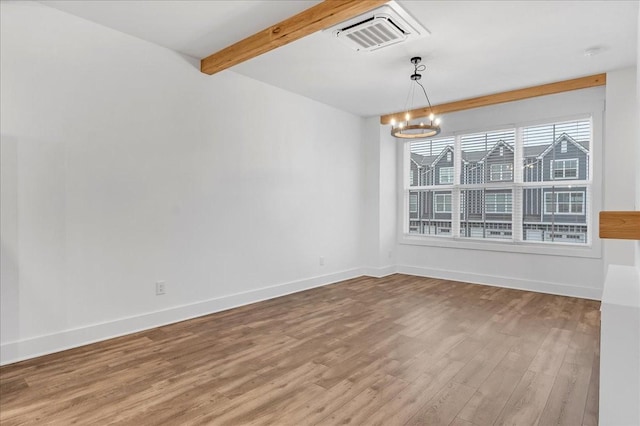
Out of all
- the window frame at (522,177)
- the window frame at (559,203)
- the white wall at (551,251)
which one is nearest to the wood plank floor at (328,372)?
the white wall at (551,251)

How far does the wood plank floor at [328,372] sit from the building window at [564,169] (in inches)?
76.2

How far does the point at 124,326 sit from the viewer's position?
11.0 feet

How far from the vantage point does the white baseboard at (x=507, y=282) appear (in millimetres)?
4781

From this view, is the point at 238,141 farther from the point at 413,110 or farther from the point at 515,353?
the point at 515,353

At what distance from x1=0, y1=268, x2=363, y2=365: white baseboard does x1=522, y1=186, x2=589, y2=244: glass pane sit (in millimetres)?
3687

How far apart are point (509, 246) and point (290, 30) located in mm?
4463

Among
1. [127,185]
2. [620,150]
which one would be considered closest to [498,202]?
[620,150]

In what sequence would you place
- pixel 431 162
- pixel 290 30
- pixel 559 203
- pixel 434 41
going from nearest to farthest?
pixel 290 30, pixel 434 41, pixel 559 203, pixel 431 162

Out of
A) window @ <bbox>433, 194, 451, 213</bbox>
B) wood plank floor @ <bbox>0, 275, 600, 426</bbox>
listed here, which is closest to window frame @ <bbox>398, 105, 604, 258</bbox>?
window @ <bbox>433, 194, 451, 213</bbox>

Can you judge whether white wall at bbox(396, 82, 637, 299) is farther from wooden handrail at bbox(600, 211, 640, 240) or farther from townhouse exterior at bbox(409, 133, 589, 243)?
wooden handrail at bbox(600, 211, 640, 240)

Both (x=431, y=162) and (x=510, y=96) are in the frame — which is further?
(x=431, y=162)

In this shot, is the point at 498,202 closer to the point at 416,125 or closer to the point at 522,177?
the point at 522,177

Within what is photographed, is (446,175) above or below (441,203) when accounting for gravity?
above

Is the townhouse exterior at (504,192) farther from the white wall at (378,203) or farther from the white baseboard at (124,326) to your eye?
the white baseboard at (124,326)
